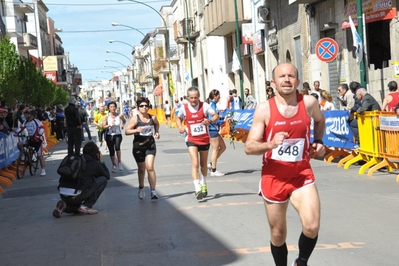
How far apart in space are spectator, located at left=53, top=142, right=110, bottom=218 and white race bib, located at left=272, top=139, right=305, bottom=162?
5.64m

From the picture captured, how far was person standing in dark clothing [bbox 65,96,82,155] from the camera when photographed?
21203 millimetres

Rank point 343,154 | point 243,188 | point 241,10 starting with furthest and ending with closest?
point 241,10 < point 343,154 < point 243,188

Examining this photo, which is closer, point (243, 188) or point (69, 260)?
point (69, 260)

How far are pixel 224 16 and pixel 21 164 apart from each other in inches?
886

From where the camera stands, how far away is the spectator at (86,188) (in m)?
10.9

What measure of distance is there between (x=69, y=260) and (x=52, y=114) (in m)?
34.2

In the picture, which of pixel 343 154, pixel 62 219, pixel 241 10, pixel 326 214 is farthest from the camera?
pixel 241 10

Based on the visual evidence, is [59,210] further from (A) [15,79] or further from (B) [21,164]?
(A) [15,79]

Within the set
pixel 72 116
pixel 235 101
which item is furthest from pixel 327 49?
pixel 235 101

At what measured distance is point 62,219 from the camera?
10.7 metres

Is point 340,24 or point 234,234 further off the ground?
point 340,24

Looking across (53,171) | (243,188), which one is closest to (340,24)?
(53,171)

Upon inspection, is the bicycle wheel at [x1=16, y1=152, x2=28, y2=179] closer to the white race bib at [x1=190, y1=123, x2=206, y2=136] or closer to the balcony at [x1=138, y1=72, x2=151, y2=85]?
the white race bib at [x1=190, y1=123, x2=206, y2=136]

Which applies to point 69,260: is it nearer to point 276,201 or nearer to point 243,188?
point 276,201
